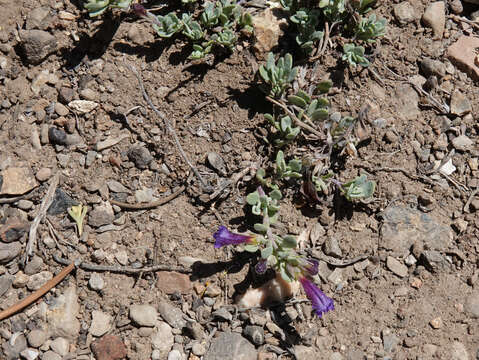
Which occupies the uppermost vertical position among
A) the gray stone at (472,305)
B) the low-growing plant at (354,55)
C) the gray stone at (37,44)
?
the low-growing plant at (354,55)

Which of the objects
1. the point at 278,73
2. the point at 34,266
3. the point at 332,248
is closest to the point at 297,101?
the point at 278,73

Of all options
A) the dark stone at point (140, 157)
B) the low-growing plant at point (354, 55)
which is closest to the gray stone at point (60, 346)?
the dark stone at point (140, 157)

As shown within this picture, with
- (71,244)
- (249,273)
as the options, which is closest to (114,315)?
(71,244)

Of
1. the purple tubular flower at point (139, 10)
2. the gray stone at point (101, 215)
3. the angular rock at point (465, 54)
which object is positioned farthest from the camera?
the angular rock at point (465, 54)

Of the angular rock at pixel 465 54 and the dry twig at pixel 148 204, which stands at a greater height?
the angular rock at pixel 465 54

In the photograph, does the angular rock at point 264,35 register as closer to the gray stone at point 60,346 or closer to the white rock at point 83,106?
the white rock at point 83,106

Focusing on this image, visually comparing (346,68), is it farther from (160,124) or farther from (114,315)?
(114,315)
